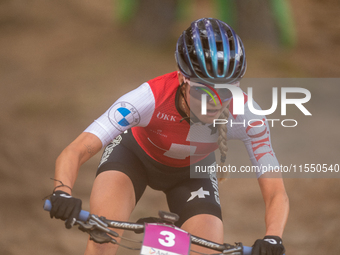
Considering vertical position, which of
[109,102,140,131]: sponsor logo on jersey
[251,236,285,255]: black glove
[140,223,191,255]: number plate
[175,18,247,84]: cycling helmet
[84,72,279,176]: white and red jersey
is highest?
[175,18,247,84]: cycling helmet

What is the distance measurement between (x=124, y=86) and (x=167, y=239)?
5857 mm

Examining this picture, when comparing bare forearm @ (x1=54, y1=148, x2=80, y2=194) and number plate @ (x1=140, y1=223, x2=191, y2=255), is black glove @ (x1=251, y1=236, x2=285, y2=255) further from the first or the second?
bare forearm @ (x1=54, y1=148, x2=80, y2=194)

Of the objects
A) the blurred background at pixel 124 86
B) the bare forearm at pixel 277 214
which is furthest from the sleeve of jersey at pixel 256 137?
the blurred background at pixel 124 86

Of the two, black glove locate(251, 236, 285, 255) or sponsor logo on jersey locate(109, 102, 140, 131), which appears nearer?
black glove locate(251, 236, 285, 255)

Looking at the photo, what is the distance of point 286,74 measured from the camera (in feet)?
26.1

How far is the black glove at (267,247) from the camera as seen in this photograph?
204 cm

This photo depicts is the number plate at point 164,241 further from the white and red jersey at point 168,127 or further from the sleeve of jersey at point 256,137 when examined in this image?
the sleeve of jersey at point 256,137

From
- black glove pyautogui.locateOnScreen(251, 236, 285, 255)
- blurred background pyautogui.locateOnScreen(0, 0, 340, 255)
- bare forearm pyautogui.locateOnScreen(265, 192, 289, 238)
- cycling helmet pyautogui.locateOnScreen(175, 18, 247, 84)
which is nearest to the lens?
black glove pyautogui.locateOnScreen(251, 236, 285, 255)

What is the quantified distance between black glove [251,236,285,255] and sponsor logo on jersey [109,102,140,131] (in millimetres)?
1063

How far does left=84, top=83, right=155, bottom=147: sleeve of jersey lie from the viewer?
254 centimetres

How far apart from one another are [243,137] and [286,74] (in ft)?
17.9

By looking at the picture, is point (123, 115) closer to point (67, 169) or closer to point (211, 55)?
point (67, 169)

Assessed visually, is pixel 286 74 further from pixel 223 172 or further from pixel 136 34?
pixel 223 172

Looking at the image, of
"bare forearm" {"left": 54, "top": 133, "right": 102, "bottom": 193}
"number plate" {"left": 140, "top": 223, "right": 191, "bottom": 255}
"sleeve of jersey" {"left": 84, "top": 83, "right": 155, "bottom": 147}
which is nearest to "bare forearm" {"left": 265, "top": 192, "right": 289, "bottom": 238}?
"number plate" {"left": 140, "top": 223, "right": 191, "bottom": 255}
